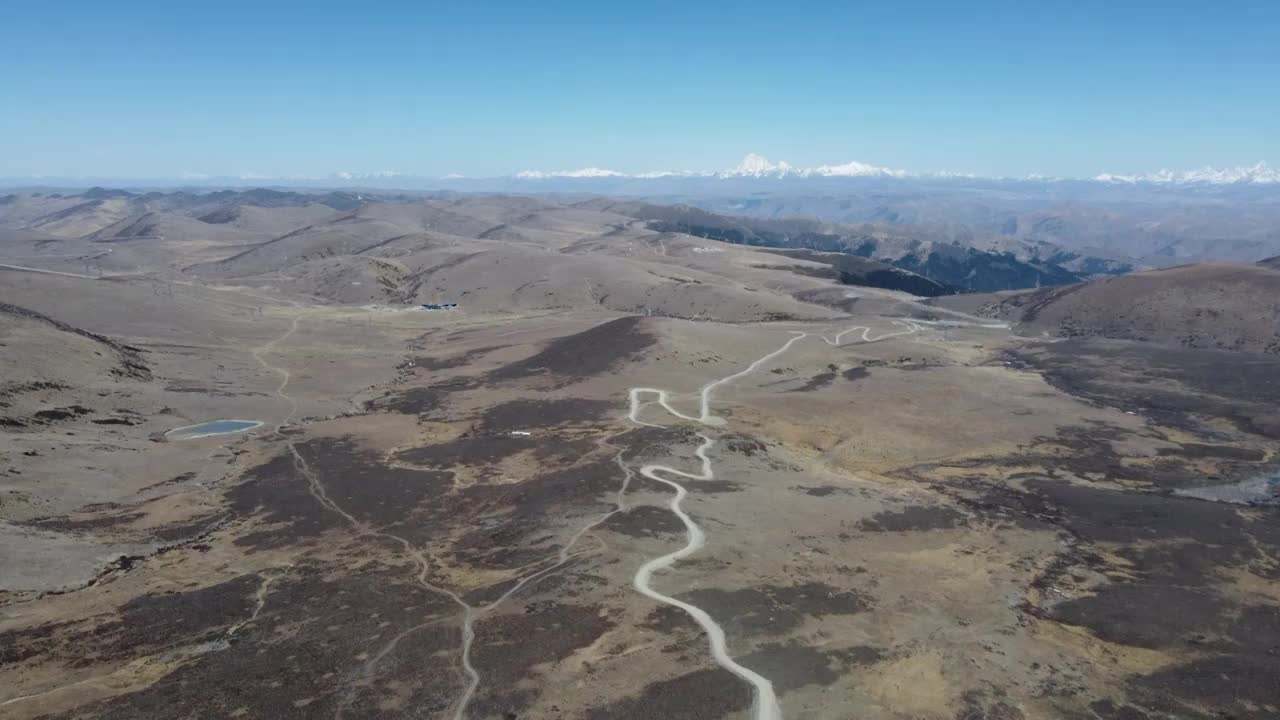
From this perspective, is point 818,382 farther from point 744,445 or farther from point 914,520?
point 914,520

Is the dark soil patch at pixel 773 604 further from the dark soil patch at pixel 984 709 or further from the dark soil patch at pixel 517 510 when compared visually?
the dark soil patch at pixel 517 510

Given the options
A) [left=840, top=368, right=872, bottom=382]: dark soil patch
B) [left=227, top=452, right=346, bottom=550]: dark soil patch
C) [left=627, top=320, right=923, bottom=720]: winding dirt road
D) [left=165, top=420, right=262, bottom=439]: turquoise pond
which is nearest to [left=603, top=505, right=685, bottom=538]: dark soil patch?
[left=627, top=320, right=923, bottom=720]: winding dirt road

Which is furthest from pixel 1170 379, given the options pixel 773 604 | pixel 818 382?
pixel 773 604

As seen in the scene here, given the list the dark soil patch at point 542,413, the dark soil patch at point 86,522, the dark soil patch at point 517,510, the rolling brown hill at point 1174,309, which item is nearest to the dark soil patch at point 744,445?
the dark soil patch at point 517,510

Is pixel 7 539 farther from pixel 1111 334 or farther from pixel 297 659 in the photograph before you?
pixel 1111 334

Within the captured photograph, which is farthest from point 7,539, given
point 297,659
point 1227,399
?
point 1227,399

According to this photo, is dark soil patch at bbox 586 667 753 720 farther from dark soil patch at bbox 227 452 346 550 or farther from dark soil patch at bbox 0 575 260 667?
dark soil patch at bbox 227 452 346 550
